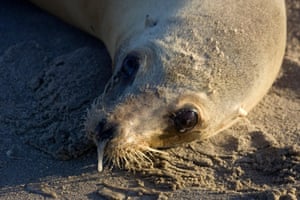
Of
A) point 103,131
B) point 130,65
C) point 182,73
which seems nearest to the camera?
point 103,131

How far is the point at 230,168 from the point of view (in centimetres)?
338

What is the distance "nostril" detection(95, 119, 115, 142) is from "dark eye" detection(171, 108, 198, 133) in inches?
12.1

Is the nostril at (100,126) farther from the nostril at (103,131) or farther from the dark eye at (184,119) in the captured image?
the dark eye at (184,119)

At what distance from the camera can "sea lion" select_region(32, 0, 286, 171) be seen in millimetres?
3119

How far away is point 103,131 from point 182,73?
45 centimetres

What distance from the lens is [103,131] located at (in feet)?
9.99

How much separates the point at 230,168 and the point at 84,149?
0.71 meters

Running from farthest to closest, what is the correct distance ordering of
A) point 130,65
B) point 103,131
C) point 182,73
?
1. point 130,65
2. point 182,73
3. point 103,131

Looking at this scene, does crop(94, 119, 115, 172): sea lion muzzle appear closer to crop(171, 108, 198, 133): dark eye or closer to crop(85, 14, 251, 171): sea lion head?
crop(85, 14, 251, 171): sea lion head

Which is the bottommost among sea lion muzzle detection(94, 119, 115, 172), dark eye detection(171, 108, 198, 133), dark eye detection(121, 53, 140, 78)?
sea lion muzzle detection(94, 119, 115, 172)

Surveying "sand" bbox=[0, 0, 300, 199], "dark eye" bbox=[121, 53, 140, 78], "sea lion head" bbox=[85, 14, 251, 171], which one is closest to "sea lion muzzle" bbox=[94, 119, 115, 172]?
"sea lion head" bbox=[85, 14, 251, 171]

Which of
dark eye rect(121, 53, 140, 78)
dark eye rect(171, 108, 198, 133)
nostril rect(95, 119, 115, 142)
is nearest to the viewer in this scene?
nostril rect(95, 119, 115, 142)

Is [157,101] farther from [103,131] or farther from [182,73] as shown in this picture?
[103,131]

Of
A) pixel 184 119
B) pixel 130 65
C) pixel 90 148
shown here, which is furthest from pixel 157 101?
pixel 90 148
